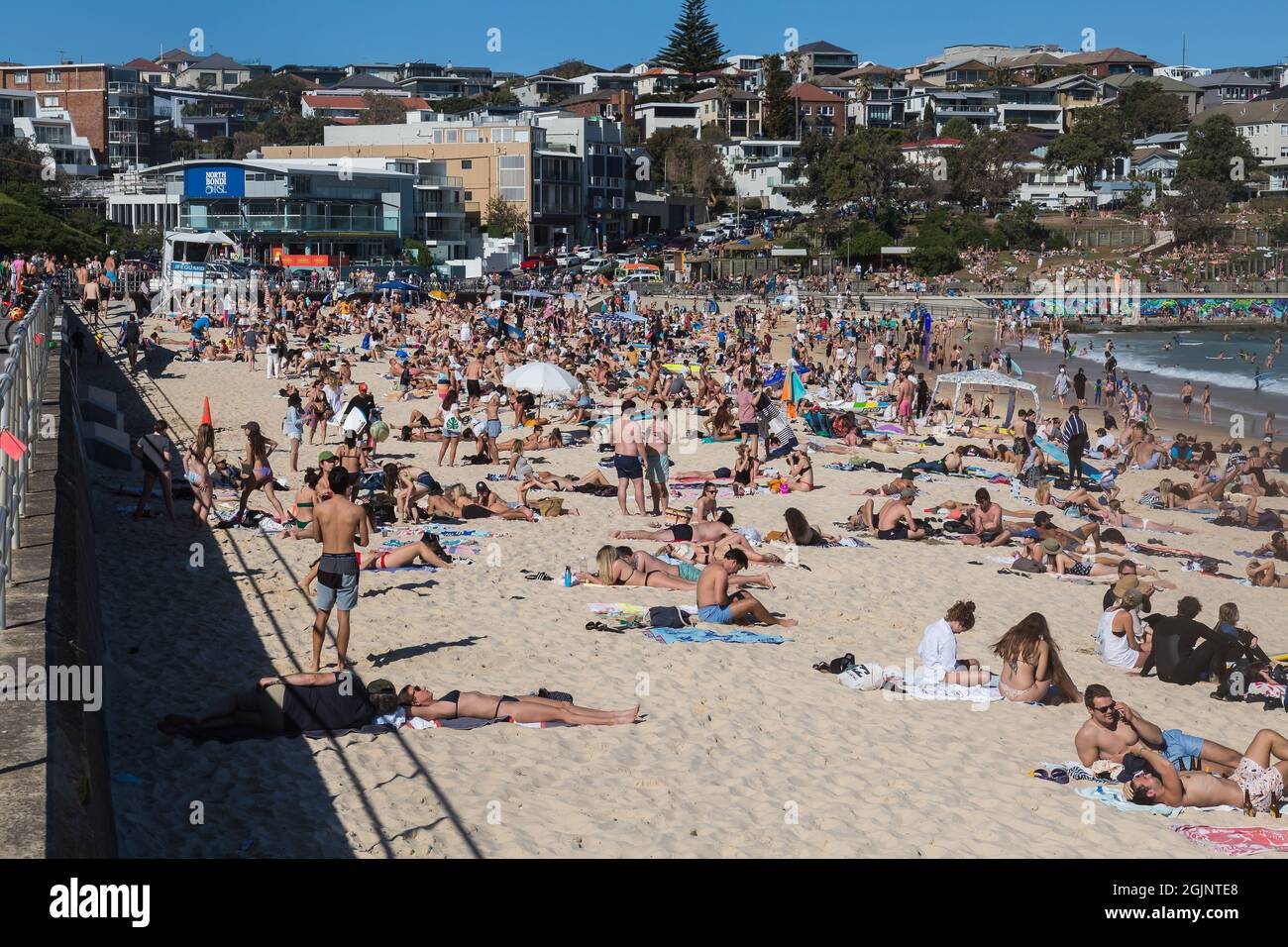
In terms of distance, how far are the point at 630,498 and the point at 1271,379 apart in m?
30.8

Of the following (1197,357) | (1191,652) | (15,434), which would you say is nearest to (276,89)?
(1197,357)

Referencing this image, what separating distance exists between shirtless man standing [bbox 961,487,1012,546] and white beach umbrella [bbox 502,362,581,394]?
6876 millimetres

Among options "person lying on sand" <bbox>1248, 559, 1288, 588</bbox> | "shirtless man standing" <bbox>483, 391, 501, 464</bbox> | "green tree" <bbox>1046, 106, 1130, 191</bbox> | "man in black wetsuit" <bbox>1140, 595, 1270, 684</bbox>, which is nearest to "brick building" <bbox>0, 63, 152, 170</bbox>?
"green tree" <bbox>1046, 106, 1130, 191</bbox>

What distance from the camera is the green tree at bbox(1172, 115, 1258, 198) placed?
8931 cm

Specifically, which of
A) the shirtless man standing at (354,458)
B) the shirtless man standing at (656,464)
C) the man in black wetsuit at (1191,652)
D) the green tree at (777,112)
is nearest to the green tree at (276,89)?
the green tree at (777,112)

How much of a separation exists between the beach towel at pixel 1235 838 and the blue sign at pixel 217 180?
5455 cm

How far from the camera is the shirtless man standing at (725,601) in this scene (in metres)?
9.72

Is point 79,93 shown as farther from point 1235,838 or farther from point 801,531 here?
point 1235,838

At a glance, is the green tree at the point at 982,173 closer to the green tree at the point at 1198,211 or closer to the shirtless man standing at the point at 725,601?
the green tree at the point at 1198,211

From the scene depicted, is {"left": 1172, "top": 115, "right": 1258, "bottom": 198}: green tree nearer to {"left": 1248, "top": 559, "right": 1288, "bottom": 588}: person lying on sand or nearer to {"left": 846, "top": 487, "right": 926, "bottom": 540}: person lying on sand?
{"left": 1248, "top": 559, "right": 1288, "bottom": 588}: person lying on sand

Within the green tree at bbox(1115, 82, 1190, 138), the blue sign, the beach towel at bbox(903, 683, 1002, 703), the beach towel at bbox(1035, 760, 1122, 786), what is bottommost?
the beach towel at bbox(1035, 760, 1122, 786)

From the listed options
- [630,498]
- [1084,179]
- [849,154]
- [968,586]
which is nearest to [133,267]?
[630,498]
